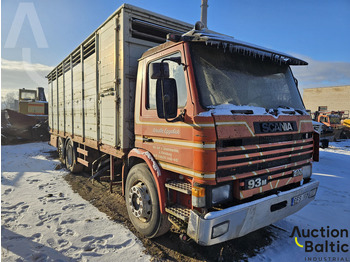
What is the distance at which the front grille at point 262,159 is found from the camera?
246 cm

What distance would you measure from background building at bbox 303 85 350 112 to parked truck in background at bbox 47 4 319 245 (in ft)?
140

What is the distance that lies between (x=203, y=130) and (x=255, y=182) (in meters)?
0.97

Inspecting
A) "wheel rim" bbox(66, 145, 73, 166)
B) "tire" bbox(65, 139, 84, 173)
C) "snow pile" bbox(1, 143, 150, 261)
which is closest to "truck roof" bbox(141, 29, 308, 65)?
"snow pile" bbox(1, 143, 150, 261)

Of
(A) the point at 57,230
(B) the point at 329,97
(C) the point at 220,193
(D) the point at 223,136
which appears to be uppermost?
(B) the point at 329,97

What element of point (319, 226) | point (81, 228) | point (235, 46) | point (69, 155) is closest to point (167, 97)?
point (235, 46)

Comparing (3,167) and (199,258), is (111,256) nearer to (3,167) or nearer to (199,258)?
(199,258)

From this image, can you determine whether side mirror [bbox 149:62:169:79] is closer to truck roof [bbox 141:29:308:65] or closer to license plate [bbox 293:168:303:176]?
truck roof [bbox 141:29:308:65]

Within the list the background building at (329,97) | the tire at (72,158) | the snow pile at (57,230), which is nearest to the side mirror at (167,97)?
the snow pile at (57,230)

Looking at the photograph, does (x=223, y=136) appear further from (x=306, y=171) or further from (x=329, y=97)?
(x=329, y=97)

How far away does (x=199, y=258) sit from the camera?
9.62 feet

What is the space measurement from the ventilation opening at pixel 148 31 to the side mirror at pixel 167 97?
1800 millimetres

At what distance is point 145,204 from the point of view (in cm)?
325

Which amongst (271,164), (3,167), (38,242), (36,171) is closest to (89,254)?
(38,242)

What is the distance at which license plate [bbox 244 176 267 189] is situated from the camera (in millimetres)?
2613
